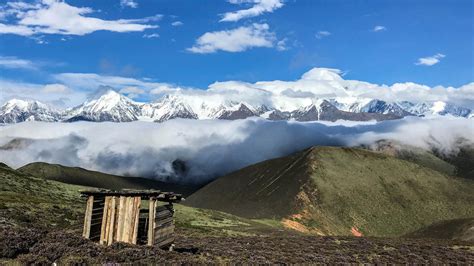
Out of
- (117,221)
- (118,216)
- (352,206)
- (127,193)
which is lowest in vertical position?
(352,206)

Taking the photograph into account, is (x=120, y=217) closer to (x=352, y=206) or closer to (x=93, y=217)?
(x=93, y=217)

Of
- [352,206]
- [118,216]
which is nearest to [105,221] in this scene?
[118,216]

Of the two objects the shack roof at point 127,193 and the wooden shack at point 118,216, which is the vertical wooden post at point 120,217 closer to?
the wooden shack at point 118,216

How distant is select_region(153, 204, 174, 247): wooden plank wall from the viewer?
3619 centimetres

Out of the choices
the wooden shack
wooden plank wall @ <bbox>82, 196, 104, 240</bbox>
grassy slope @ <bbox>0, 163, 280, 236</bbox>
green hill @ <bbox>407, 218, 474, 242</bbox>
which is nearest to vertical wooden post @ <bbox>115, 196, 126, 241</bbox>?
the wooden shack

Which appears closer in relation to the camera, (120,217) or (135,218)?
(135,218)

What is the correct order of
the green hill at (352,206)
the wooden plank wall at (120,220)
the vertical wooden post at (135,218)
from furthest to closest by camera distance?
the green hill at (352,206) → the wooden plank wall at (120,220) → the vertical wooden post at (135,218)

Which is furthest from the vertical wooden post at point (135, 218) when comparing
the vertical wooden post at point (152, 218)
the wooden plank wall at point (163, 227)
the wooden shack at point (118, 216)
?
the wooden plank wall at point (163, 227)

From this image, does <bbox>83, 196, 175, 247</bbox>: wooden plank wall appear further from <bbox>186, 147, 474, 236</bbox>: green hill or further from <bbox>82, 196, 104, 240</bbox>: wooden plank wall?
<bbox>186, 147, 474, 236</bbox>: green hill

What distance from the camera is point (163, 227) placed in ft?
124

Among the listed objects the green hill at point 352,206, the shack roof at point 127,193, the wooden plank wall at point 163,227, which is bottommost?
the green hill at point 352,206

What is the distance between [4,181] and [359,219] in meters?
112

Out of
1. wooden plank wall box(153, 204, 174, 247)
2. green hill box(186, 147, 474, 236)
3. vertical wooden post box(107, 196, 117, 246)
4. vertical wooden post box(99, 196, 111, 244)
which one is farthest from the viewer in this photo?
green hill box(186, 147, 474, 236)

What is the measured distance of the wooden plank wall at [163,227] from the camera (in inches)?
1425
